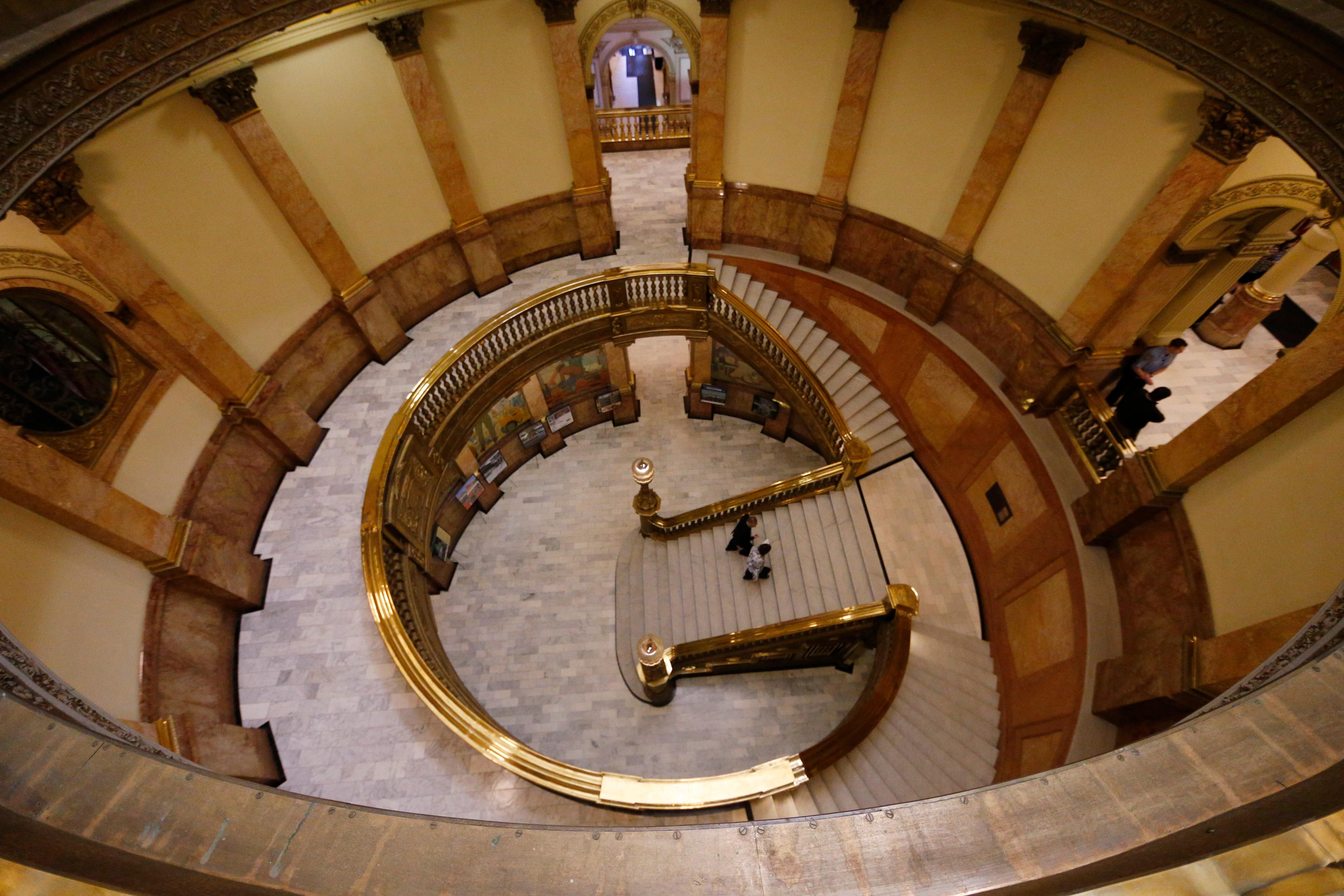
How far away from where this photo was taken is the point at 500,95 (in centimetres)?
944

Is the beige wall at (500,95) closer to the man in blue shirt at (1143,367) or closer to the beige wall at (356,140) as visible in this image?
the beige wall at (356,140)

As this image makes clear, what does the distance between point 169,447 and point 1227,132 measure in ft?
39.5

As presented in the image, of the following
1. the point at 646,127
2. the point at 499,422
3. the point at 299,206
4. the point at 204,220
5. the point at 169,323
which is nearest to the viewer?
the point at 169,323

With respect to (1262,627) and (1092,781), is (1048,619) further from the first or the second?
(1092,781)

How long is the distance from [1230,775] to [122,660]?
865 cm

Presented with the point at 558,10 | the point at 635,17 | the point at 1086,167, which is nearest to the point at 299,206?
the point at 558,10

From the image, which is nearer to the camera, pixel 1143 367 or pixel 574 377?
pixel 1143 367

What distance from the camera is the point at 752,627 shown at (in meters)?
9.77

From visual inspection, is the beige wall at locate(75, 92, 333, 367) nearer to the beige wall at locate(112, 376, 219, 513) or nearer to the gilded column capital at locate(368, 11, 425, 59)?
the beige wall at locate(112, 376, 219, 513)

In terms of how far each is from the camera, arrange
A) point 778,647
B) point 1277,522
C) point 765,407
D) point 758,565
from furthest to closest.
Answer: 1. point 765,407
2. point 758,565
3. point 778,647
4. point 1277,522

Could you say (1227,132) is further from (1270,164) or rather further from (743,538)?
(743,538)

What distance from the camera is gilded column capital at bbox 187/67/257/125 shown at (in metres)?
6.62

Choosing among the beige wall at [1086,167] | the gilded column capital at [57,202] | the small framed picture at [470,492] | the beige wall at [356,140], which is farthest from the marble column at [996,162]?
the gilded column capital at [57,202]

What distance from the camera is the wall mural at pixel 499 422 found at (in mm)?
11750
